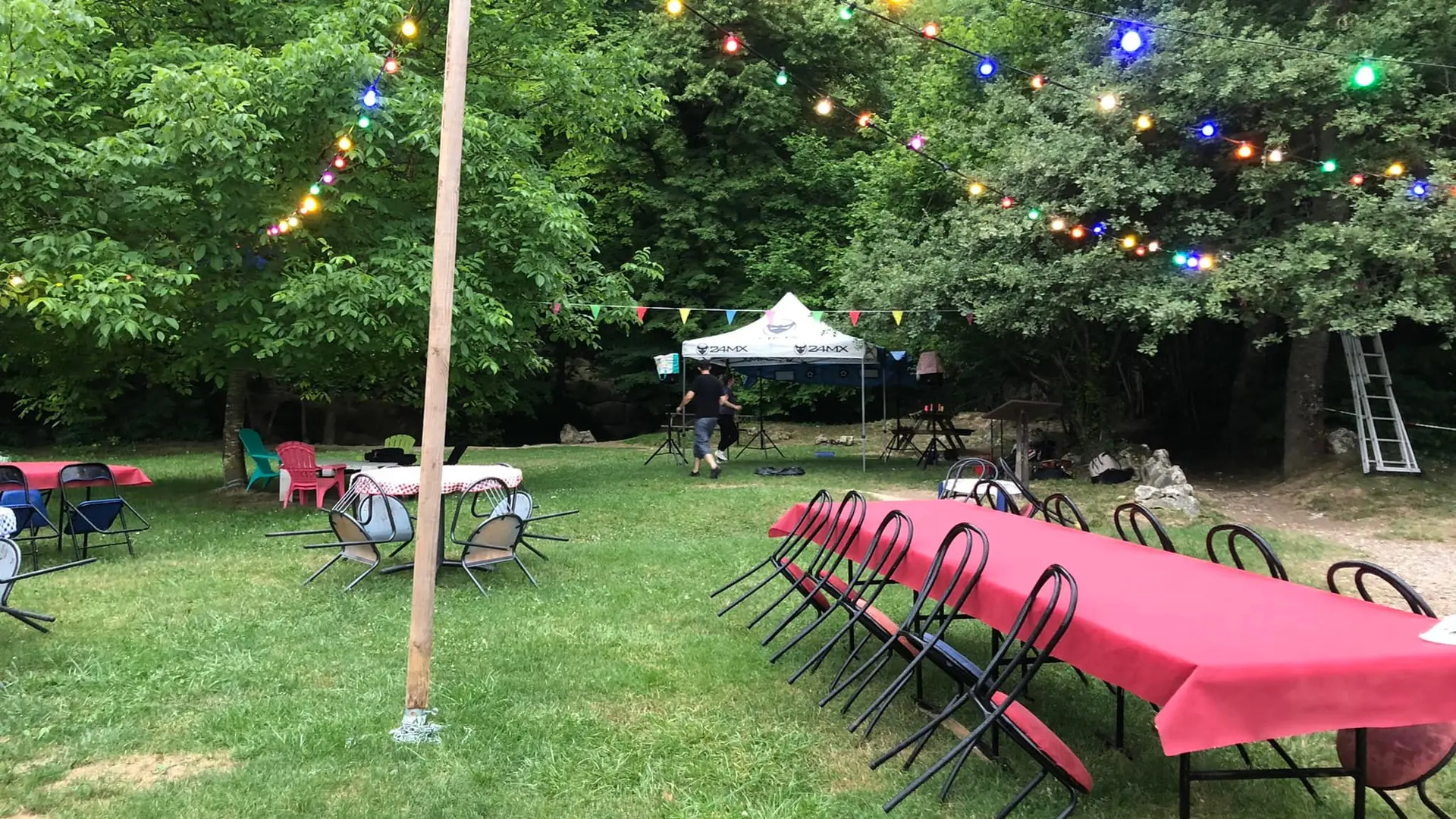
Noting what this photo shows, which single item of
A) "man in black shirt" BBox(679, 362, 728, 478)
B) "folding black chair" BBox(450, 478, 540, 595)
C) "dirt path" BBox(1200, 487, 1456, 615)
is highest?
"man in black shirt" BBox(679, 362, 728, 478)

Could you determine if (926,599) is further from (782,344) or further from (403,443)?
(782,344)

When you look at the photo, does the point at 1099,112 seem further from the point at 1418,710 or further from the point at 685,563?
the point at 1418,710

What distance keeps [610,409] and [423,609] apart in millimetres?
19675

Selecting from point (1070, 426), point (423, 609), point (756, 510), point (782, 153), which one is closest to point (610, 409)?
point (782, 153)

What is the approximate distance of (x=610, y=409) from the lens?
2284 centimetres

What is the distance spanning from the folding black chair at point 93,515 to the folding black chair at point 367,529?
5.34 feet

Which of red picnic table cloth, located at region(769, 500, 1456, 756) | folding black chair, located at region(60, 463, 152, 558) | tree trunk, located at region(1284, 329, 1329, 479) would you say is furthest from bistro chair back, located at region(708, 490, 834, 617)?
tree trunk, located at region(1284, 329, 1329, 479)

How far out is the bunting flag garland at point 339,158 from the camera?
8.00m

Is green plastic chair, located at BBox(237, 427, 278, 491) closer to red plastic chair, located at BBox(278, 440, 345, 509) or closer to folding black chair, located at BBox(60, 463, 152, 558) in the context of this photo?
red plastic chair, located at BBox(278, 440, 345, 509)

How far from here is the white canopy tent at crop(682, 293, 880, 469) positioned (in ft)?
40.3

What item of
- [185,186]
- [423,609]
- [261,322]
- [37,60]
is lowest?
[423,609]

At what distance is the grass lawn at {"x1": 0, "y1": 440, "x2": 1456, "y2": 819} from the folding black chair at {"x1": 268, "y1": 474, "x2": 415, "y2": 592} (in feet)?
0.72

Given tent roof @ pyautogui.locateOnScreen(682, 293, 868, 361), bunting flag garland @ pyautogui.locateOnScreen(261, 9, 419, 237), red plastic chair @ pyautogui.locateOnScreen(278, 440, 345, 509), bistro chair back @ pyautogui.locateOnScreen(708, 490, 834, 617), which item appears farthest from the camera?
tent roof @ pyautogui.locateOnScreen(682, 293, 868, 361)

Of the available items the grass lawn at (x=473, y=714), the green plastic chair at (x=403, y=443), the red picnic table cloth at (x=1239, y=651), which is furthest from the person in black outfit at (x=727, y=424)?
the red picnic table cloth at (x=1239, y=651)
